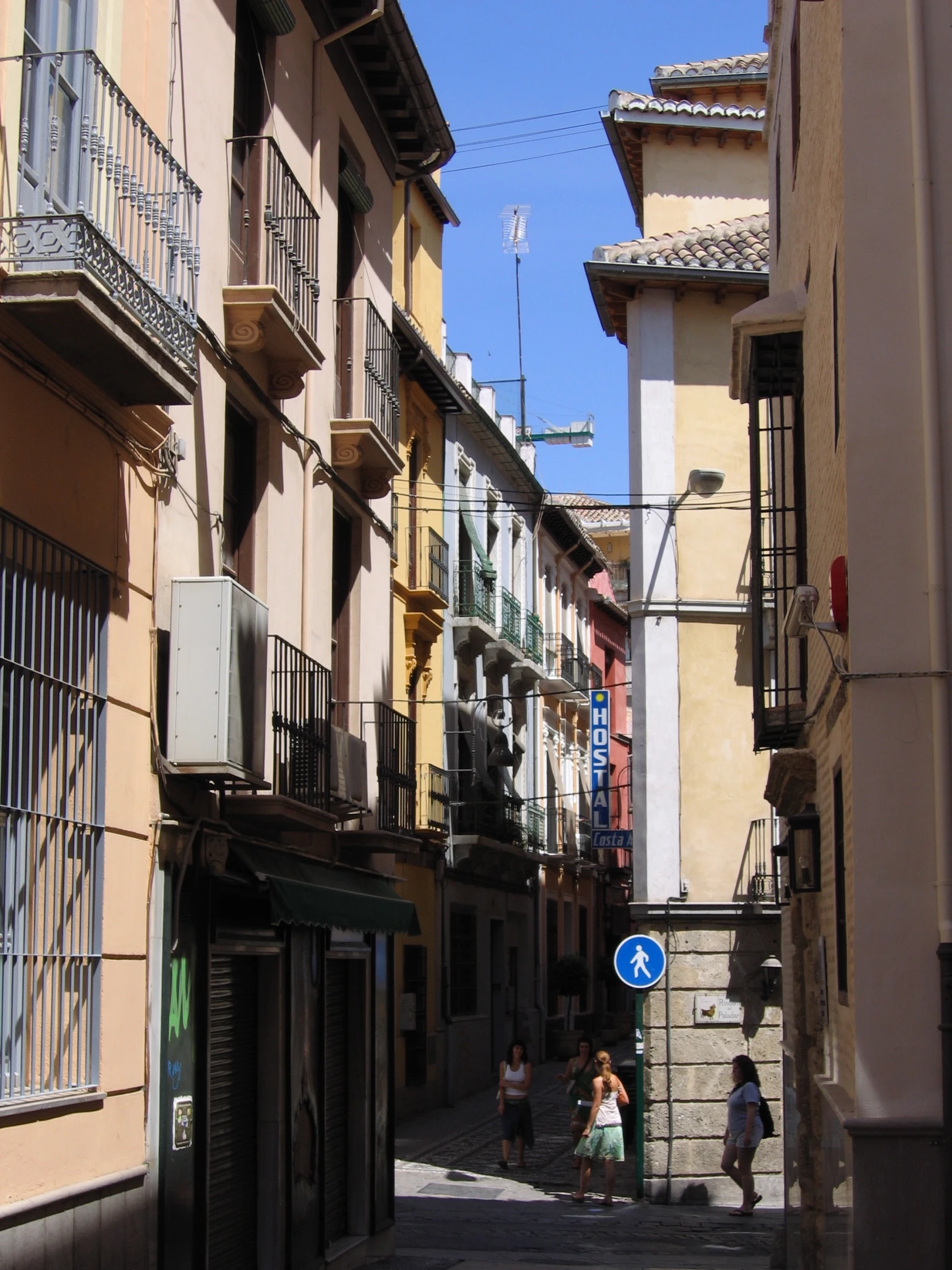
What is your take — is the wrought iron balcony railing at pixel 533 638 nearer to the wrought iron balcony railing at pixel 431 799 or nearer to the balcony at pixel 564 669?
the balcony at pixel 564 669

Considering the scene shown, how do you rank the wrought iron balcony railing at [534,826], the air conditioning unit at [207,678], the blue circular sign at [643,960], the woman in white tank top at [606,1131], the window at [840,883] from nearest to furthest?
the window at [840,883], the air conditioning unit at [207,678], the blue circular sign at [643,960], the woman in white tank top at [606,1131], the wrought iron balcony railing at [534,826]

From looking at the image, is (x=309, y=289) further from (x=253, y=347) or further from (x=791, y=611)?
(x=791, y=611)

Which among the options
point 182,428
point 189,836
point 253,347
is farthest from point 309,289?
point 189,836

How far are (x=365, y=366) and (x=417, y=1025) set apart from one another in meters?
15.1

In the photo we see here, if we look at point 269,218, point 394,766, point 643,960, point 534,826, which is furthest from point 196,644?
point 534,826

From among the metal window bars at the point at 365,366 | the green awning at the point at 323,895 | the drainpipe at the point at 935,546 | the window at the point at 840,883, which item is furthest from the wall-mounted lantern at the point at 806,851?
the metal window bars at the point at 365,366

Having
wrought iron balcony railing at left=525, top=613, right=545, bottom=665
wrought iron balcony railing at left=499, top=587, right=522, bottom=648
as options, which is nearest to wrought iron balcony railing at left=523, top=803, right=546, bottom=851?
wrought iron balcony railing at left=525, top=613, right=545, bottom=665

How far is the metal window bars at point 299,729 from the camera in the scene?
38.3ft

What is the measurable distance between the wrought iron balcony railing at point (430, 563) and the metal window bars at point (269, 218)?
1557 cm

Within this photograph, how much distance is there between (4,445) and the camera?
748cm

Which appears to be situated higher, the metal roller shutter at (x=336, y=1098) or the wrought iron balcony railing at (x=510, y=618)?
the wrought iron balcony railing at (x=510, y=618)

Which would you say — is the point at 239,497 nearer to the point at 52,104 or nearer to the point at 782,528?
the point at 782,528

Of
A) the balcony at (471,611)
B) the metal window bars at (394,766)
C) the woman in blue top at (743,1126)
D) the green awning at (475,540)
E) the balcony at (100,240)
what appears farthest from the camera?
the green awning at (475,540)

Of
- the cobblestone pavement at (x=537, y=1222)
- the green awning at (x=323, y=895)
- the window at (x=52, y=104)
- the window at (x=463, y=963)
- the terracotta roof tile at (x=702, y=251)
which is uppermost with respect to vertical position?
the terracotta roof tile at (x=702, y=251)
